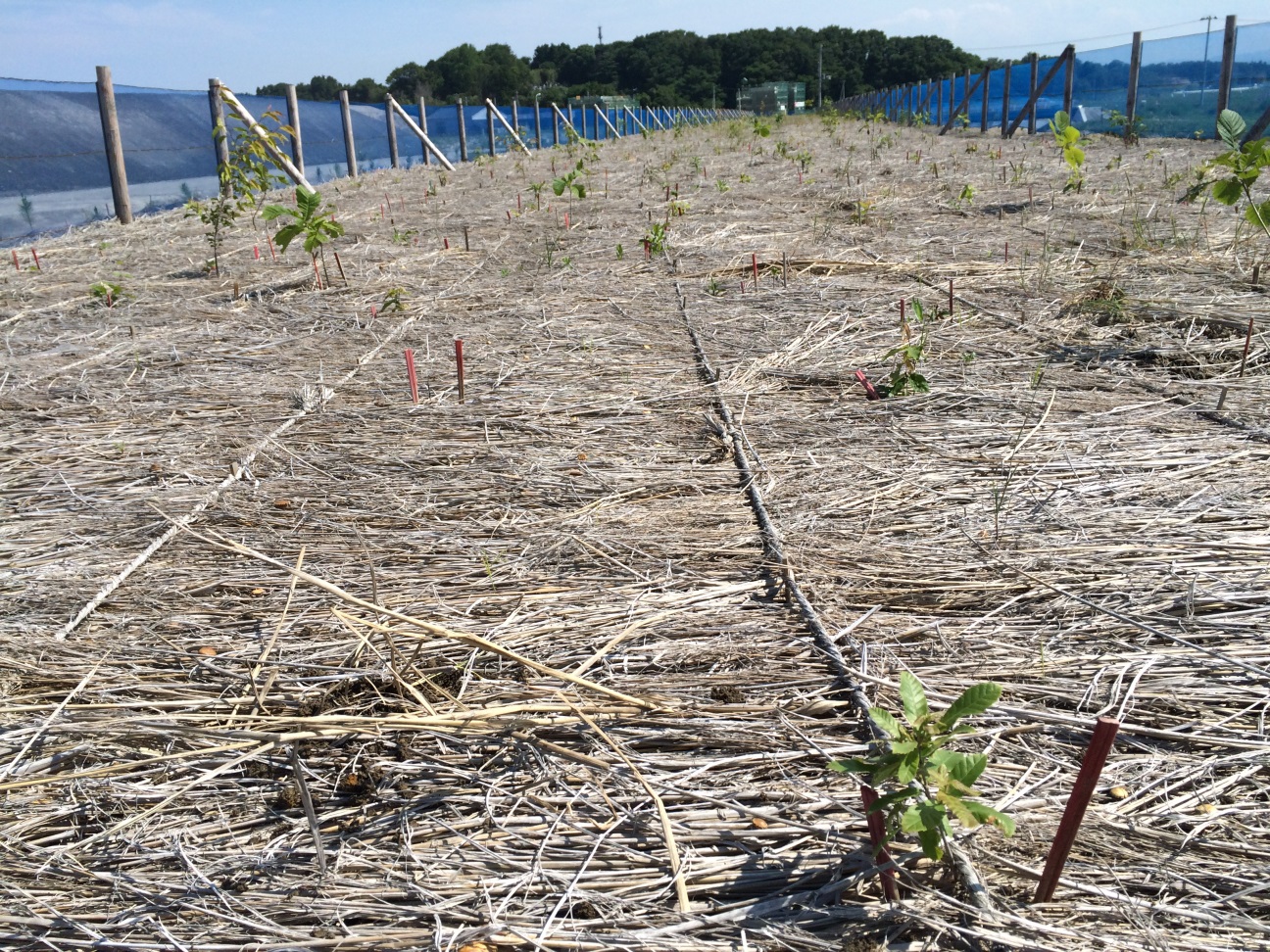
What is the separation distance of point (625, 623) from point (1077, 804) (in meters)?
1.05

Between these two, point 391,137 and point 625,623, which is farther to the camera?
point 391,137

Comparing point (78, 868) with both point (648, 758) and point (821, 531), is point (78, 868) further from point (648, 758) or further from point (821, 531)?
point (821, 531)

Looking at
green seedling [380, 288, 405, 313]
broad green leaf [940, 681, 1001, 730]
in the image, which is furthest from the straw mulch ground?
green seedling [380, 288, 405, 313]

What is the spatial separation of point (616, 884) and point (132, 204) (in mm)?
12444

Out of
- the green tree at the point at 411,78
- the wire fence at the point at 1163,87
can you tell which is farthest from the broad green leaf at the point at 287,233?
the green tree at the point at 411,78

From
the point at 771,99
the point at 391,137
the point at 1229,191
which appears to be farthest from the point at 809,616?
the point at 771,99

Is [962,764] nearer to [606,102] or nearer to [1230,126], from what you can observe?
[1230,126]

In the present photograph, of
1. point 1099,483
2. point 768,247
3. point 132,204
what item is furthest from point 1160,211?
point 132,204

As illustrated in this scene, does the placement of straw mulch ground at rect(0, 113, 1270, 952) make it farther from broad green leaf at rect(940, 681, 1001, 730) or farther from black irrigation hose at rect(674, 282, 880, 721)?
broad green leaf at rect(940, 681, 1001, 730)

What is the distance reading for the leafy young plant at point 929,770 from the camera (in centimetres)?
125

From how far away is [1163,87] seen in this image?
1706 centimetres

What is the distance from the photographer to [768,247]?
663 cm

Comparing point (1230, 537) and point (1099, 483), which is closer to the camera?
point (1230, 537)

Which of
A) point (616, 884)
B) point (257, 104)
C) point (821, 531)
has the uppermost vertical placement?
point (257, 104)
